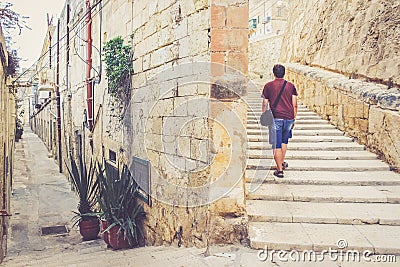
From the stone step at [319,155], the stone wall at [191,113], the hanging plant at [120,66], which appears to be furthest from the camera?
the hanging plant at [120,66]

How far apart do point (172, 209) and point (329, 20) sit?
6.10m

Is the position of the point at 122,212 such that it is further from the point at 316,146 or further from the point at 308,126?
the point at 308,126

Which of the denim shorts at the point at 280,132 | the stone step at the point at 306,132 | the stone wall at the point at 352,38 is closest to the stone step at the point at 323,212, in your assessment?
the denim shorts at the point at 280,132

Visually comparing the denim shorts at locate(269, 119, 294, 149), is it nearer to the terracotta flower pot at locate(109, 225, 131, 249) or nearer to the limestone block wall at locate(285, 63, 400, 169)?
the limestone block wall at locate(285, 63, 400, 169)

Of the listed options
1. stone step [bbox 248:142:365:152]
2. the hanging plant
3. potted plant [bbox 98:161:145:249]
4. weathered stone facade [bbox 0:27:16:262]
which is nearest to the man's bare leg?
stone step [bbox 248:142:365:152]

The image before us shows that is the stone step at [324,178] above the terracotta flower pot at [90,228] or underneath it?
above

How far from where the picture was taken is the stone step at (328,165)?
4.67 metres

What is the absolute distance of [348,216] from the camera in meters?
3.49

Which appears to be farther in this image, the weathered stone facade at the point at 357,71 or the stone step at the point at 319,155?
the weathered stone facade at the point at 357,71

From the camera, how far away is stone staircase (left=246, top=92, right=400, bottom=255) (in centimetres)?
313

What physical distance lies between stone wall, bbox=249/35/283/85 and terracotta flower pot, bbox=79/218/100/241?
37.6 ft

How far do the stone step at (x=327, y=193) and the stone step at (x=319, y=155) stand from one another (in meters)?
0.83

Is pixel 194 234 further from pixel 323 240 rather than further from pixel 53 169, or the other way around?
pixel 53 169

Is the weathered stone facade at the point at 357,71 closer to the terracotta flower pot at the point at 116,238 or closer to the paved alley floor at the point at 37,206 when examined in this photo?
the terracotta flower pot at the point at 116,238
